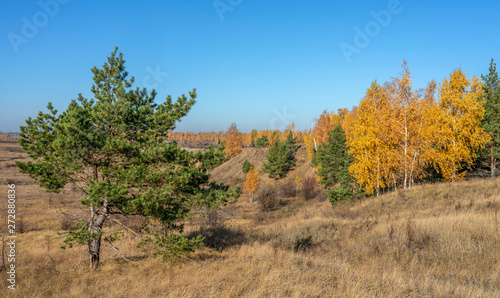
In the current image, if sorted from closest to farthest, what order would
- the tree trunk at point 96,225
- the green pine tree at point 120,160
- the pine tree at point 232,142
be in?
the green pine tree at point 120,160 < the tree trunk at point 96,225 < the pine tree at point 232,142

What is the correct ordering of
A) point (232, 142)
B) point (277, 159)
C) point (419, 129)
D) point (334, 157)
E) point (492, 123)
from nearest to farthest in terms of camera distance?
1. point (419, 129)
2. point (492, 123)
3. point (334, 157)
4. point (277, 159)
5. point (232, 142)

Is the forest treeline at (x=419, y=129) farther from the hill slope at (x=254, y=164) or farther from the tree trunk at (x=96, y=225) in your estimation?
the hill slope at (x=254, y=164)

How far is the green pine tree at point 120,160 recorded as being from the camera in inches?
273

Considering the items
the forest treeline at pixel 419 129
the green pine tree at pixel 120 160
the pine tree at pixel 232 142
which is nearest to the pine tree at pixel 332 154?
the forest treeline at pixel 419 129

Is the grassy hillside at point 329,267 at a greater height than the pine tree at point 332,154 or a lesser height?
lesser

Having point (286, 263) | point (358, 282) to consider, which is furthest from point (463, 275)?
point (286, 263)

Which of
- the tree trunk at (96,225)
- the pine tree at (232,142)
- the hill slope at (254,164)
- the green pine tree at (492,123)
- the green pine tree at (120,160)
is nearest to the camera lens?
the green pine tree at (120,160)

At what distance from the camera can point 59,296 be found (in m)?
5.46

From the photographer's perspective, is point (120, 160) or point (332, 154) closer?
point (120, 160)

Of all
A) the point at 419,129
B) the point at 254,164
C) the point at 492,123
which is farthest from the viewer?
the point at 254,164

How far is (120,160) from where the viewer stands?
8.16m

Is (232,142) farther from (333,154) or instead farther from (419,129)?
(419,129)

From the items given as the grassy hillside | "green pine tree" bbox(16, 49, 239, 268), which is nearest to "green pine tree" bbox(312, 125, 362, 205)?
the grassy hillside

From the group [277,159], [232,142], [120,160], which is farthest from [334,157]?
[232,142]
